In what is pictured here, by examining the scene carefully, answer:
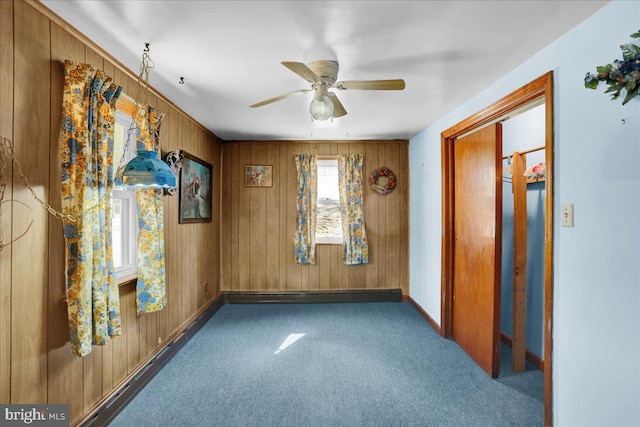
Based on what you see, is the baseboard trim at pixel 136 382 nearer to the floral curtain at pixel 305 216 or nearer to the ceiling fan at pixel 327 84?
the floral curtain at pixel 305 216

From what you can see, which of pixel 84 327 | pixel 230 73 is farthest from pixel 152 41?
pixel 84 327

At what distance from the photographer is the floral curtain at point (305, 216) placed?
423cm

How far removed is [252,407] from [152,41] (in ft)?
8.00

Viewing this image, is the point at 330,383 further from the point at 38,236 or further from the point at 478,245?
the point at 38,236

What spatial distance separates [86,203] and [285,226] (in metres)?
2.86

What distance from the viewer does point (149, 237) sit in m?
2.26

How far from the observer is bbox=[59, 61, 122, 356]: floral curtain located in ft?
5.03

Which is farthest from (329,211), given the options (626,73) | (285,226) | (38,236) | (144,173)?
(626,73)

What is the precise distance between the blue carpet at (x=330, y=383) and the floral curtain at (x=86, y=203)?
83 cm

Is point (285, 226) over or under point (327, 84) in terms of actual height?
under

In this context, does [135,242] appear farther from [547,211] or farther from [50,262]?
[547,211]

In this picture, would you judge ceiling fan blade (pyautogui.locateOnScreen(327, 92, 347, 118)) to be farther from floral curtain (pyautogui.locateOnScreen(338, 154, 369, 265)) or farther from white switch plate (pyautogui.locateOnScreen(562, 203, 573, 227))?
floral curtain (pyautogui.locateOnScreen(338, 154, 369, 265))

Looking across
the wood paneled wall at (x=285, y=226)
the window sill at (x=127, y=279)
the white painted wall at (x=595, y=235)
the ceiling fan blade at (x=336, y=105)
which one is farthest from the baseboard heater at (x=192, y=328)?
the white painted wall at (x=595, y=235)

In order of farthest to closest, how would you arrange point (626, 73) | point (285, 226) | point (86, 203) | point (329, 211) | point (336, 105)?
point (329, 211) → point (285, 226) → point (336, 105) → point (86, 203) → point (626, 73)
